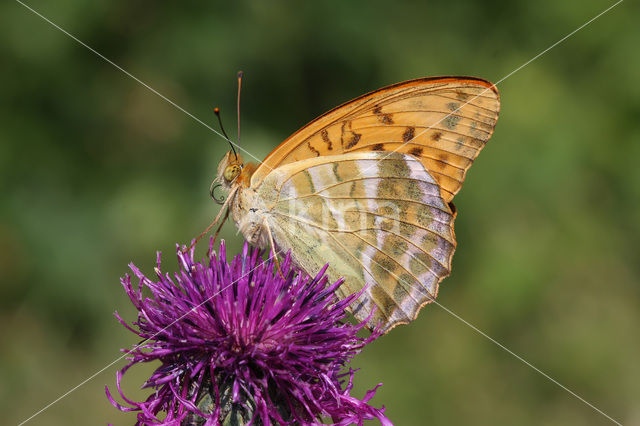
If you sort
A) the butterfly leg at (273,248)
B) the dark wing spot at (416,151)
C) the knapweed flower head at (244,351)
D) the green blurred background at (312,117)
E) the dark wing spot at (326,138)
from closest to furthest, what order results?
the knapweed flower head at (244,351), the butterfly leg at (273,248), the dark wing spot at (326,138), the dark wing spot at (416,151), the green blurred background at (312,117)

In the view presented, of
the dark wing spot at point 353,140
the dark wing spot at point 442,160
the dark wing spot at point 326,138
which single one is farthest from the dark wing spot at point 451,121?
the dark wing spot at point 326,138

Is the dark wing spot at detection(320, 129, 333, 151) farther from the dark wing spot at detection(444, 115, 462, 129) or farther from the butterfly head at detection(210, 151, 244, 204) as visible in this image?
the dark wing spot at detection(444, 115, 462, 129)

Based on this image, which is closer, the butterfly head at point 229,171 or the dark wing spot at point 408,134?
the butterfly head at point 229,171

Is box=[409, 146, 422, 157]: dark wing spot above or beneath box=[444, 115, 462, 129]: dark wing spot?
beneath

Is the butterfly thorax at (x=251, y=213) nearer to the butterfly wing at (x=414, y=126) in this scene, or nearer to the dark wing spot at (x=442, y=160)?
the butterfly wing at (x=414, y=126)

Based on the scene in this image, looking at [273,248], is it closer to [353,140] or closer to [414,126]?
[353,140]

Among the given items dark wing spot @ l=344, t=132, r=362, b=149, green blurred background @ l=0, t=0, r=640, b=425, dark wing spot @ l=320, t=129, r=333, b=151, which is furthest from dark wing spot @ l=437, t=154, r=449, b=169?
green blurred background @ l=0, t=0, r=640, b=425

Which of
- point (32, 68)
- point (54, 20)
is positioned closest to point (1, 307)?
point (32, 68)
